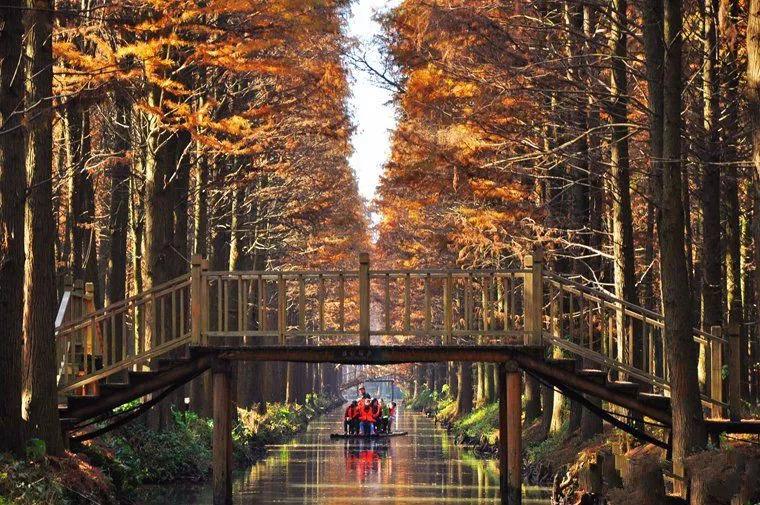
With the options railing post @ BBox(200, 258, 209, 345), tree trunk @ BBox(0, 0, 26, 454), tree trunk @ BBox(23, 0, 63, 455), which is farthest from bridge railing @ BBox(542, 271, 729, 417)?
tree trunk @ BBox(0, 0, 26, 454)

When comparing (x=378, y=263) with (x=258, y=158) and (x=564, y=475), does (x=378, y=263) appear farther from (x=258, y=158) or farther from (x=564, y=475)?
(x=564, y=475)

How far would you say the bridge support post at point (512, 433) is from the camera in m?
21.6

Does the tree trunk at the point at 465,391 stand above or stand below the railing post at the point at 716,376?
below

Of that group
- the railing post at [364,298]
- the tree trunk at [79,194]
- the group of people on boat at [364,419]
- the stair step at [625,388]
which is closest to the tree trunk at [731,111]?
the stair step at [625,388]

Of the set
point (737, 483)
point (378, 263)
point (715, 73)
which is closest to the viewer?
point (737, 483)

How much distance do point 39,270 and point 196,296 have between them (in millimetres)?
3413

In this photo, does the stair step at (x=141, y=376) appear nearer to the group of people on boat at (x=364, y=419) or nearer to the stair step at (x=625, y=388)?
the stair step at (x=625, y=388)

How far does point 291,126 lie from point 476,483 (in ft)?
36.0

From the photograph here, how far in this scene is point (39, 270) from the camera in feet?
63.1

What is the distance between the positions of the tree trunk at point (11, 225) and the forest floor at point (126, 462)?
72 centimetres

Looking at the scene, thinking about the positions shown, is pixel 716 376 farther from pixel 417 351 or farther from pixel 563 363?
pixel 417 351

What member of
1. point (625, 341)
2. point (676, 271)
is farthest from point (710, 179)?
point (676, 271)

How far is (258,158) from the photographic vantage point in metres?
35.0

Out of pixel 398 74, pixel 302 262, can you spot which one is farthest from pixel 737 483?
pixel 302 262
